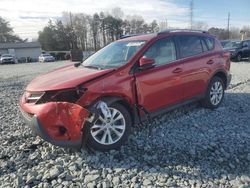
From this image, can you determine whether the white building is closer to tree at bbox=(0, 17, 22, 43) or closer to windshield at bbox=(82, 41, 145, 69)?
tree at bbox=(0, 17, 22, 43)

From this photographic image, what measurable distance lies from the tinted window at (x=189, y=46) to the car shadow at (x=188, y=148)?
1.31m

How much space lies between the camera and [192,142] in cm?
409

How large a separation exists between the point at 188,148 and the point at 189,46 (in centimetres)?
232

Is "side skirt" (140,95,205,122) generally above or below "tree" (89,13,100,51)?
below

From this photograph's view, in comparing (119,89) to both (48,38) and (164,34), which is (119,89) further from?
(48,38)

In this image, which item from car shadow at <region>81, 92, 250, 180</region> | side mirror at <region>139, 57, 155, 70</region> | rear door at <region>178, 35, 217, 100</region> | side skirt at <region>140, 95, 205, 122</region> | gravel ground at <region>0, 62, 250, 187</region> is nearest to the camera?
gravel ground at <region>0, 62, 250, 187</region>

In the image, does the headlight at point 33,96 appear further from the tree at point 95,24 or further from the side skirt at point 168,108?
the tree at point 95,24

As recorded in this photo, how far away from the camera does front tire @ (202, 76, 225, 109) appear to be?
223 inches

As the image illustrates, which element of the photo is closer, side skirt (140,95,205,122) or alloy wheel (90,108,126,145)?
alloy wheel (90,108,126,145)

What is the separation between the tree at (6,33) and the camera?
72894mm

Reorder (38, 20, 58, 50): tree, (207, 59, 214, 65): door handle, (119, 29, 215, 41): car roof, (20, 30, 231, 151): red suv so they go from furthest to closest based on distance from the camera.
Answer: (38, 20, 58, 50): tree, (207, 59, 214, 65): door handle, (119, 29, 215, 41): car roof, (20, 30, 231, 151): red suv

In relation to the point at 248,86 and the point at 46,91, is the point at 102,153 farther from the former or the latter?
the point at 248,86

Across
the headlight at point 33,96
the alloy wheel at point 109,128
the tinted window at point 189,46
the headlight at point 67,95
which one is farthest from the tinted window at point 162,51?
the headlight at point 33,96

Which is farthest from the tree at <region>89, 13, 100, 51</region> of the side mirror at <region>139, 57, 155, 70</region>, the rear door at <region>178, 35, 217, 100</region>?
the side mirror at <region>139, 57, 155, 70</region>
